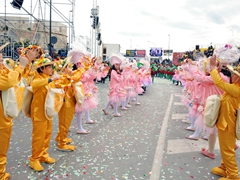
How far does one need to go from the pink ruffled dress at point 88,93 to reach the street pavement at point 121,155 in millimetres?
626

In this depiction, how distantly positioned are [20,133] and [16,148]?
36.1 inches

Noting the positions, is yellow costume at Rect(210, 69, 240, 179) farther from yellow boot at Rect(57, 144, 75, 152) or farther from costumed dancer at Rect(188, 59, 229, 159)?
yellow boot at Rect(57, 144, 75, 152)

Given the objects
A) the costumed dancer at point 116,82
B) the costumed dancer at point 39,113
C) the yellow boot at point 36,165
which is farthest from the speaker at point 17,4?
the yellow boot at point 36,165

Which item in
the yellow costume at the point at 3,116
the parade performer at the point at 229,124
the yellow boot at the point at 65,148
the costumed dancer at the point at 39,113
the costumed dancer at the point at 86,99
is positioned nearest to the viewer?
the yellow costume at the point at 3,116

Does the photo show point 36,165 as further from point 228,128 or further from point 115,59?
point 115,59

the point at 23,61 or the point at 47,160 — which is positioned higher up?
the point at 23,61

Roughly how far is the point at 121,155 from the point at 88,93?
5.89ft

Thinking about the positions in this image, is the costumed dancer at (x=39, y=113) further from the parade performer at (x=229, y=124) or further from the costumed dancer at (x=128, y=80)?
the costumed dancer at (x=128, y=80)

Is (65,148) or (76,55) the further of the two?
(76,55)

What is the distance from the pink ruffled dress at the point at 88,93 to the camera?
4.74m

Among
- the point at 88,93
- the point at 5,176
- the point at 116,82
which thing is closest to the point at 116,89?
the point at 116,82

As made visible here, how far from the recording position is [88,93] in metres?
5.00

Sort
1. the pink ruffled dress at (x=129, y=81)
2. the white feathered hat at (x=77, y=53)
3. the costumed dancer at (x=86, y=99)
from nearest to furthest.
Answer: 1. the white feathered hat at (x=77, y=53)
2. the costumed dancer at (x=86, y=99)
3. the pink ruffled dress at (x=129, y=81)

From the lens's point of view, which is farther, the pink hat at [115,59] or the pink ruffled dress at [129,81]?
the pink ruffled dress at [129,81]
